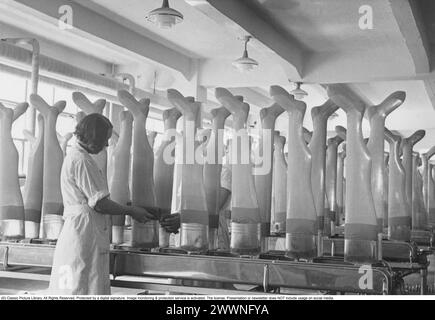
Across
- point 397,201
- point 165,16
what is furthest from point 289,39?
point 397,201

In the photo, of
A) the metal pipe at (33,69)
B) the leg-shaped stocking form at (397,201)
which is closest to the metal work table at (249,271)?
the leg-shaped stocking form at (397,201)

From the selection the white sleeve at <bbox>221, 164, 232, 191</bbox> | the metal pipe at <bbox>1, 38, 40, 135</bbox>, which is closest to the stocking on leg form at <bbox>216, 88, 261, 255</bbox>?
the white sleeve at <bbox>221, 164, 232, 191</bbox>

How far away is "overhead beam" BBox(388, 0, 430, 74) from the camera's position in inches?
121

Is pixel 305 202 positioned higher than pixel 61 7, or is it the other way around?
pixel 61 7

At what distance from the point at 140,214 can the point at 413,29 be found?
248cm

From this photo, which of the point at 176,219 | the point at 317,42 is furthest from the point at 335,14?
the point at 176,219

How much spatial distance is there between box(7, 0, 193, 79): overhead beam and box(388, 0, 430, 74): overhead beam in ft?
8.06

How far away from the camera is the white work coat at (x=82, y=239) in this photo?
183cm

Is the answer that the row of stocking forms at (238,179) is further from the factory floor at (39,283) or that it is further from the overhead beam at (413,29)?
the overhead beam at (413,29)

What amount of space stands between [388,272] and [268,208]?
0.51m

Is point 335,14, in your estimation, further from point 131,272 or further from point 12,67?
point 131,272

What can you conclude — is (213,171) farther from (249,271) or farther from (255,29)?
(255,29)
